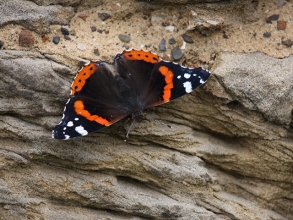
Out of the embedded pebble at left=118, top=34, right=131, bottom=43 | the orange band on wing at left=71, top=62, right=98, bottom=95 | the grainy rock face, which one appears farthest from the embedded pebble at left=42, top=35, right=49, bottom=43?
the embedded pebble at left=118, top=34, right=131, bottom=43

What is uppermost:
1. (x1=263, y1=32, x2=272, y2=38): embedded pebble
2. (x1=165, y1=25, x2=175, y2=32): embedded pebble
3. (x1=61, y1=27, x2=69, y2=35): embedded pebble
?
(x1=263, y1=32, x2=272, y2=38): embedded pebble

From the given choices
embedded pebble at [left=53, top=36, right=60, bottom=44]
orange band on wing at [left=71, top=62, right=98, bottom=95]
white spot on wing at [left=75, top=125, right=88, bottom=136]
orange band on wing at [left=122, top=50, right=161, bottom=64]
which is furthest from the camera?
embedded pebble at [left=53, top=36, right=60, bottom=44]

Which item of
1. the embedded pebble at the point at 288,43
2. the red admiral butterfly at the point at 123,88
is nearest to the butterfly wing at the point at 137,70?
the red admiral butterfly at the point at 123,88

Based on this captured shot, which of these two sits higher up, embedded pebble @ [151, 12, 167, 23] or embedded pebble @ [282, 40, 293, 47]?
embedded pebble @ [151, 12, 167, 23]

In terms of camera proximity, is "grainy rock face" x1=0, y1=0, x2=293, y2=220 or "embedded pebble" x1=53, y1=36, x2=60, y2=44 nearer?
"grainy rock face" x1=0, y1=0, x2=293, y2=220

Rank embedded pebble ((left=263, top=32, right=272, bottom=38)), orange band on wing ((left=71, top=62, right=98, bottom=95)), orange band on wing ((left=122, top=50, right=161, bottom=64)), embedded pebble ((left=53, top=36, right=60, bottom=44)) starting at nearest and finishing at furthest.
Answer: orange band on wing ((left=71, top=62, right=98, bottom=95)) → orange band on wing ((left=122, top=50, right=161, bottom=64)) → embedded pebble ((left=53, top=36, right=60, bottom=44)) → embedded pebble ((left=263, top=32, right=272, bottom=38))

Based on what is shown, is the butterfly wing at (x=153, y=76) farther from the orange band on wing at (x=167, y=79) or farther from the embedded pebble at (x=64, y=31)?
the embedded pebble at (x=64, y=31)

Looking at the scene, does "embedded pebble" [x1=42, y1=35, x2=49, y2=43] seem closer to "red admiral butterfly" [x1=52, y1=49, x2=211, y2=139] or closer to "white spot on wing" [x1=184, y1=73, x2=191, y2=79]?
"red admiral butterfly" [x1=52, y1=49, x2=211, y2=139]

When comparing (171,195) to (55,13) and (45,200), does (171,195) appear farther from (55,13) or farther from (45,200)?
(55,13)
